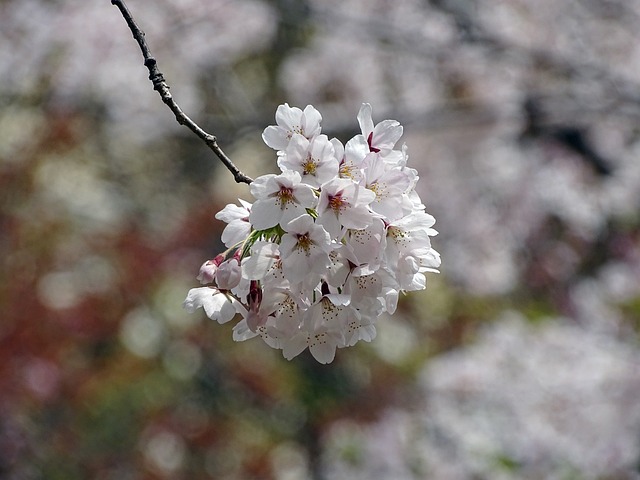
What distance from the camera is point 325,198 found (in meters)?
0.97

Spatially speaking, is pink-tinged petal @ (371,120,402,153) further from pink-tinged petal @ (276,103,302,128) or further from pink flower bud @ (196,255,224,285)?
pink flower bud @ (196,255,224,285)

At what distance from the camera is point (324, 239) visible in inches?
37.7

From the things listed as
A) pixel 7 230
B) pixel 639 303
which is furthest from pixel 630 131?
pixel 7 230

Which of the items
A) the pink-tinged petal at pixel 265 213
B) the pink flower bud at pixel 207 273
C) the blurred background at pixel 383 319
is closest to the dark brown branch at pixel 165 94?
the pink-tinged petal at pixel 265 213

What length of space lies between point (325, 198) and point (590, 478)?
150 inches

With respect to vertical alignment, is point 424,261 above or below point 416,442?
above

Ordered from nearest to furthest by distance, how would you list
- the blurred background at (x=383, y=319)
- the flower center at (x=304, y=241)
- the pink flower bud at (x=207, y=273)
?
the flower center at (x=304, y=241) → the pink flower bud at (x=207, y=273) → the blurred background at (x=383, y=319)

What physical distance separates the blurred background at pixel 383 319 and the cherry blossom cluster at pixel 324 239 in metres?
2.94

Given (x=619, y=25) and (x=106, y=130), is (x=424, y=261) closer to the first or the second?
(x=619, y=25)

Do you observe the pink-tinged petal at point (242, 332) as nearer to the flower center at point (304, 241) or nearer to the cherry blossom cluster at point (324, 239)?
the cherry blossom cluster at point (324, 239)

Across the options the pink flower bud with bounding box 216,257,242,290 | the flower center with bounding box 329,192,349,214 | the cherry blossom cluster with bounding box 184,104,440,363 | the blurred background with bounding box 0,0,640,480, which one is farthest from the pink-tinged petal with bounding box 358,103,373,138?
the blurred background with bounding box 0,0,640,480

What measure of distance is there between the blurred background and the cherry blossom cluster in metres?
2.94

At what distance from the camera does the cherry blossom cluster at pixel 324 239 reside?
0.97 m

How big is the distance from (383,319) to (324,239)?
4.95m
